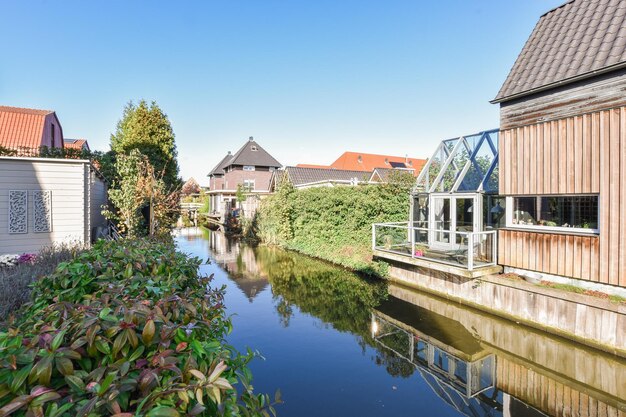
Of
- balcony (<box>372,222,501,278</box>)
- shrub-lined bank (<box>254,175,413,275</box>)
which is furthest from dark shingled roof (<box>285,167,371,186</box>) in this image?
balcony (<box>372,222,501,278</box>)

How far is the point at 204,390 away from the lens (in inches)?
58.5

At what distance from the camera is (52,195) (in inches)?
379

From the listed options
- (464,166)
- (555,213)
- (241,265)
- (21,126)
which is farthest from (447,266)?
(21,126)

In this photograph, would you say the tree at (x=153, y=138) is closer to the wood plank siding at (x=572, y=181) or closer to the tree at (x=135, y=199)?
the tree at (x=135, y=199)

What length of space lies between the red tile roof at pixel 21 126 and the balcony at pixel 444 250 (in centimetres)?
2170

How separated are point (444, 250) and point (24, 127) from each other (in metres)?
25.2

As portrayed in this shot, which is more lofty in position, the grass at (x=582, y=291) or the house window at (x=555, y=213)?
the house window at (x=555, y=213)

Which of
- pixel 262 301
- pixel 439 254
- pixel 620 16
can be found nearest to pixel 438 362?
pixel 439 254

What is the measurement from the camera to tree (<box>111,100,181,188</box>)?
2012 cm

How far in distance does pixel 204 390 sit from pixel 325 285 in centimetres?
1054

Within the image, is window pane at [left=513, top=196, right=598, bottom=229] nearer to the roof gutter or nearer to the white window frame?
the white window frame

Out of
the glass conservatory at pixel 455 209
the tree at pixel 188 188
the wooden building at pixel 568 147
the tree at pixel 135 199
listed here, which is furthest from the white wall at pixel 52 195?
the tree at pixel 188 188

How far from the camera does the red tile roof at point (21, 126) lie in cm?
2078

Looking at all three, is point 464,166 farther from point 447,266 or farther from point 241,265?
point 241,265
